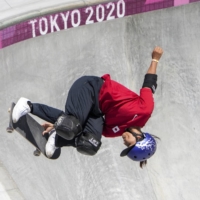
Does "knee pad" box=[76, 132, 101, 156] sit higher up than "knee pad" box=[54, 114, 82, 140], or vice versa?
"knee pad" box=[54, 114, 82, 140]

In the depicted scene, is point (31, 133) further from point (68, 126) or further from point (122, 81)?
point (122, 81)

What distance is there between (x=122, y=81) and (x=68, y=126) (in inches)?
126

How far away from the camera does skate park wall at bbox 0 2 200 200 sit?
8.12m

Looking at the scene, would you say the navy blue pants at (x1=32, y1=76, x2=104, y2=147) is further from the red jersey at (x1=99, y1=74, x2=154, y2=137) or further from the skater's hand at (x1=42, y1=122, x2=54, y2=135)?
the skater's hand at (x1=42, y1=122, x2=54, y2=135)

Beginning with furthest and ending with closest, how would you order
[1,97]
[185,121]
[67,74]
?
[185,121] < [67,74] < [1,97]

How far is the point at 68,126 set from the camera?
6598 millimetres

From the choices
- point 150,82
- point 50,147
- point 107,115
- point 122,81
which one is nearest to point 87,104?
point 107,115

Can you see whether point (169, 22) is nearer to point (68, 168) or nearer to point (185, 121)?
point (185, 121)

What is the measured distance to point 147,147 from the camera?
6.62m

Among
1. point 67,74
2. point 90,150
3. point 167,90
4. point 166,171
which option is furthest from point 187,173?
point 90,150

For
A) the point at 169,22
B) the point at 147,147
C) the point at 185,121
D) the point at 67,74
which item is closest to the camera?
the point at 147,147

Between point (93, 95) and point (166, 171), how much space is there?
2.88 meters

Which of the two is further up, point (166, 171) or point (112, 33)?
point (112, 33)

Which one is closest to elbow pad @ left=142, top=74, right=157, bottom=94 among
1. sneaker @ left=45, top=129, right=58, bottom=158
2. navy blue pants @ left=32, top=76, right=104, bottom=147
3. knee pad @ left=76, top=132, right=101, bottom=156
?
navy blue pants @ left=32, top=76, right=104, bottom=147
